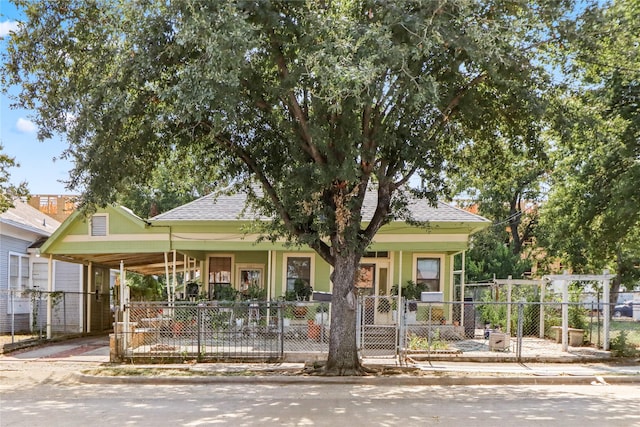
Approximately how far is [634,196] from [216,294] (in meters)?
13.0

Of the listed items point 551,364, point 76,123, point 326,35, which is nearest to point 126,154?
point 76,123

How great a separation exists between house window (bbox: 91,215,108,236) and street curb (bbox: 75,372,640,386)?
7.01m

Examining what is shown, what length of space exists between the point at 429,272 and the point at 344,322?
8.58 meters

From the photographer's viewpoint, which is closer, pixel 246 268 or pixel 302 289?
pixel 302 289

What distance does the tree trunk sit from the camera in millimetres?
12242

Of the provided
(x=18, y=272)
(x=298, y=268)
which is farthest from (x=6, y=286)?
(x=298, y=268)

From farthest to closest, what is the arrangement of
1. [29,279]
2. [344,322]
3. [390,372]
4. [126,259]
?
1. [29,279]
2. [126,259]
3. [390,372]
4. [344,322]

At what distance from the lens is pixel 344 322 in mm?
12320

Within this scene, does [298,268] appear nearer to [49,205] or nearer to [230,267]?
[230,267]

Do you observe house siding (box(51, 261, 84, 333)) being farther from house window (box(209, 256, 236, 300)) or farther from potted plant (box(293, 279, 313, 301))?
potted plant (box(293, 279, 313, 301))

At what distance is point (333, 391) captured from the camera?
35.1 feet

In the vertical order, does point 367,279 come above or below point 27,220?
below

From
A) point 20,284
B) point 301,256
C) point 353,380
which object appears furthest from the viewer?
point 20,284

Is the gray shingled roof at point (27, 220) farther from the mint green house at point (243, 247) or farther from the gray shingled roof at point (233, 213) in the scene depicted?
the gray shingled roof at point (233, 213)
